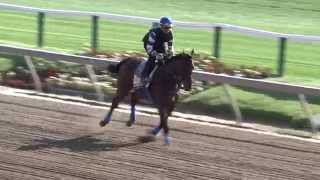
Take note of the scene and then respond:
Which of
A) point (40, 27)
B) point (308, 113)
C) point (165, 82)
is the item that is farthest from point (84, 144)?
point (40, 27)

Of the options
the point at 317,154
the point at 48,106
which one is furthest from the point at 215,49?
the point at 317,154

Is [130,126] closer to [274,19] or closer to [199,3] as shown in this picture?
[274,19]

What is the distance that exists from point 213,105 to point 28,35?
31.9 ft

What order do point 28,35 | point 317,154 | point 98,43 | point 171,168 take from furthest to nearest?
point 28,35 → point 98,43 → point 317,154 → point 171,168

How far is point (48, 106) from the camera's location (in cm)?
1551

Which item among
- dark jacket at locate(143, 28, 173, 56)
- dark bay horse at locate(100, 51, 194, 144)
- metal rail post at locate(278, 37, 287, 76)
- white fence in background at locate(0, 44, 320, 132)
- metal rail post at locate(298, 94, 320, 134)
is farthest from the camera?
metal rail post at locate(278, 37, 287, 76)

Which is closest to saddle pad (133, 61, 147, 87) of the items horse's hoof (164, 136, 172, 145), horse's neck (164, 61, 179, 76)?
horse's neck (164, 61, 179, 76)

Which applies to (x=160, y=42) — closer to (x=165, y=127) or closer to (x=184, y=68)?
(x=184, y=68)

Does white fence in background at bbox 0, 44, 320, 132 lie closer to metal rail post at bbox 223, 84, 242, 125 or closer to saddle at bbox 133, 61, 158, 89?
metal rail post at bbox 223, 84, 242, 125

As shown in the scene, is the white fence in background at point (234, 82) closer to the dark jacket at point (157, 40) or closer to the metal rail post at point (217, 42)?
the dark jacket at point (157, 40)

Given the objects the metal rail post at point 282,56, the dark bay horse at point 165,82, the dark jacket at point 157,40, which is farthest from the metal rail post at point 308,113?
the metal rail post at point 282,56

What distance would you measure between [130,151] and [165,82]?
1.61 metres

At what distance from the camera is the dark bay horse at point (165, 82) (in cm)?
1298

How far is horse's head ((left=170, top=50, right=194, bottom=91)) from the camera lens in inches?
508
